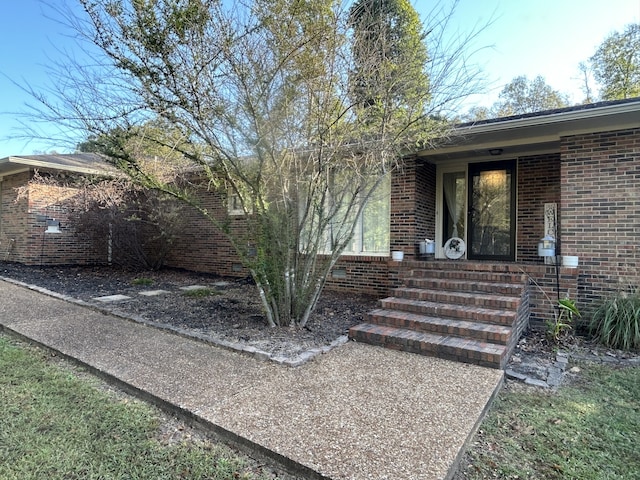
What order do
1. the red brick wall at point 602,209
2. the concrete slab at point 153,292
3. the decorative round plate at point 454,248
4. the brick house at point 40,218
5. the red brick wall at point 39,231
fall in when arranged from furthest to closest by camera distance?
the red brick wall at point 39,231
the brick house at point 40,218
the decorative round plate at point 454,248
the concrete slab at point 153,292
the red brick wall at point 602,209

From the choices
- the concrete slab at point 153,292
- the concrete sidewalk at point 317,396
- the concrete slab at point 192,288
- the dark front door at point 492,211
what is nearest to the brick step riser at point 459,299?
the concrete sidewalk at point 317,396

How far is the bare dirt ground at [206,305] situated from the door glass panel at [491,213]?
2637 millimetres

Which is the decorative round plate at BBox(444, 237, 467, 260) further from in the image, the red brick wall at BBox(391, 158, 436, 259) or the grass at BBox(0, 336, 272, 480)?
the grass at BBox(0, 336, 272, 480)

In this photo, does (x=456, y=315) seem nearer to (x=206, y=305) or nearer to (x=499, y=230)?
(x=499, y=230)

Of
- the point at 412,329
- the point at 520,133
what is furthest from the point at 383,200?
the point at 412,329

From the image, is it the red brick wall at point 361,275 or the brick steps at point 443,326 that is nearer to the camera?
the brick steps at point 443,326

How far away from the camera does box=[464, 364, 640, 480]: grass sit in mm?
2334

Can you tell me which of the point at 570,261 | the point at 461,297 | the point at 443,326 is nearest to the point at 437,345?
the point at 443,326

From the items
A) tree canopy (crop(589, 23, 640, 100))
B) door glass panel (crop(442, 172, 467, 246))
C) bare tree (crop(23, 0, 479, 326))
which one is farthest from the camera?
tree canopy (crop(589, 23, 640, 100))

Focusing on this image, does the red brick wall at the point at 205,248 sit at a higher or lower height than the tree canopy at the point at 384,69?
lower

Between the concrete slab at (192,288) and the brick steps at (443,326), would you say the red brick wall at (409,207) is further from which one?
the concrete slab at (192,288)

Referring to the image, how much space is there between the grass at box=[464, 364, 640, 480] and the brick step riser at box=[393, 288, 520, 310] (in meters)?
1.28

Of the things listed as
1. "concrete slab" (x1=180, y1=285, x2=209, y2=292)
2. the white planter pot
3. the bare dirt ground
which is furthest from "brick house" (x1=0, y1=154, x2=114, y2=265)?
the white planter pot

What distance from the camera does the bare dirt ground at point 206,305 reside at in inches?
185
